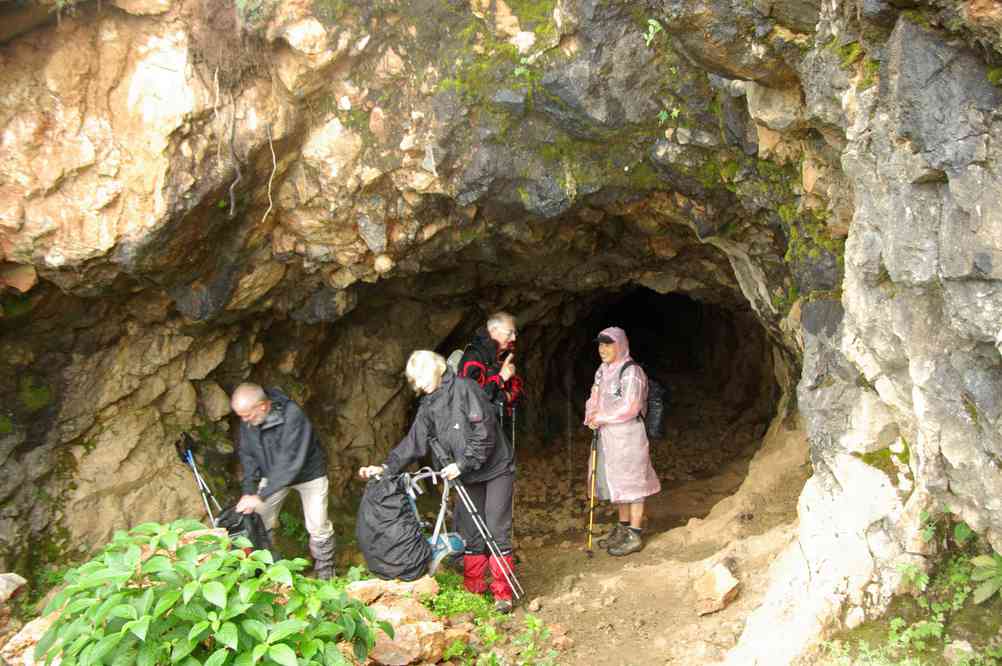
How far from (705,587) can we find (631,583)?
68 centimetres

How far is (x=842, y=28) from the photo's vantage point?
332 cm

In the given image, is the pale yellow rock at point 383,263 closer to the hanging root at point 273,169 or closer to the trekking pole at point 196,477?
the hanging root at point 273,169

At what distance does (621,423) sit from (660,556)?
3.67ft

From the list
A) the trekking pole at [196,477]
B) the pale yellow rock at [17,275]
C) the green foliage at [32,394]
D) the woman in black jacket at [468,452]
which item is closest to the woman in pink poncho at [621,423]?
the woman in black jacket at [468,452]

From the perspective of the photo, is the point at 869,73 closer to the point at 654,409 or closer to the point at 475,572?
the point at 654,409

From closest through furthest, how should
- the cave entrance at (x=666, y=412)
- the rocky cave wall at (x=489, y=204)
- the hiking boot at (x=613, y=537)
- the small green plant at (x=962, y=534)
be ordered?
the rocky cave wall at (x=489, y=204) → the small green plant at (x=962, y=534) → the hiking boot at (x=613, y=537) → the cave entrance at (x=666, y=412)

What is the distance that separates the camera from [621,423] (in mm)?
6109

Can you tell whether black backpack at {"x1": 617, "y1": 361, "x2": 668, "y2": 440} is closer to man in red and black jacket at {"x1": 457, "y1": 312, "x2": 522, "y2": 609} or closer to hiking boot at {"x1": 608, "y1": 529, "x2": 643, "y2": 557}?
hiking boot at {"x1": 608, "y1": 529, "x2": 643, "y2": 557}

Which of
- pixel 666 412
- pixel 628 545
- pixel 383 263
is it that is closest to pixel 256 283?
pixel 383 263

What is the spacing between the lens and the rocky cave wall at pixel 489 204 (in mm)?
2971

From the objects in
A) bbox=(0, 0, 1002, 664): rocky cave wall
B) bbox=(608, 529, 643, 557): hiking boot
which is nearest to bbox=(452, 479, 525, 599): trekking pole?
bbox=(608, 529, 643, 557): hiking boot

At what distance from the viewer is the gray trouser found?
5824 mm

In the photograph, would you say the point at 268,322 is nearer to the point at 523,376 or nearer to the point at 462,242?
the point at 462,242

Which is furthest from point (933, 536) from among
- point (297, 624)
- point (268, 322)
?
point (268, 322)
